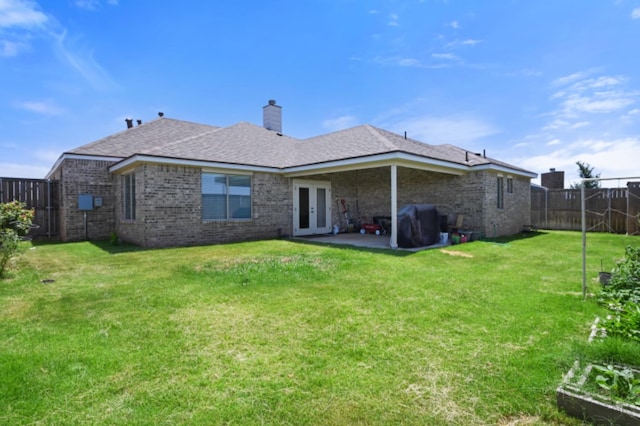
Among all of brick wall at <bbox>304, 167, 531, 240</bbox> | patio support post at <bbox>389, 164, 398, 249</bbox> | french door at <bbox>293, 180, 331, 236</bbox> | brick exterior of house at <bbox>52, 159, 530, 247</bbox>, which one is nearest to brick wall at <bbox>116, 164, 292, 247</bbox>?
brick exterior of house at <bbox>52, 159, 530, 247</bbox>

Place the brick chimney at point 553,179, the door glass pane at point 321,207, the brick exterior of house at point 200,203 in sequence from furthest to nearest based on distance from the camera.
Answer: the brick chimney at point 553,179 → the door glass pane at point 321,207 → the brick exterior of house at point 200,203

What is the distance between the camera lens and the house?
10359 mm

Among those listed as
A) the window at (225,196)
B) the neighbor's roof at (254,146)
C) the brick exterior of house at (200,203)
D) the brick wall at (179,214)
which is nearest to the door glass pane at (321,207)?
the brick exterior of house at (200,203)

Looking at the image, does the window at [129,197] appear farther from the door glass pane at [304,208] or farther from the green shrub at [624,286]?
the green shrub at [624,286]

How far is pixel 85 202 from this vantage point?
1222 cm

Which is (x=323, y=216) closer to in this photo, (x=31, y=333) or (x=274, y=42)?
(x=274, y=42)

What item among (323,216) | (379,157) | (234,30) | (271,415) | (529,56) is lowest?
(271,415)

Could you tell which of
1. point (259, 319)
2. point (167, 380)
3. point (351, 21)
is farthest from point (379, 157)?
point (167, 380)

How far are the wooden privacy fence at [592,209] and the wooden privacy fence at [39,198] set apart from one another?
22.3 m

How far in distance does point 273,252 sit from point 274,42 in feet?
26.4

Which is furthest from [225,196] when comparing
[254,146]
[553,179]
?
[553,179]

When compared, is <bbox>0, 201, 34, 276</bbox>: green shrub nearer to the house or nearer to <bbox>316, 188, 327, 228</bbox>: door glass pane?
Answer: the house

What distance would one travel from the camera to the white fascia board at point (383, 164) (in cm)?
981

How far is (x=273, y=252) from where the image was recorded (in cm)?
895
